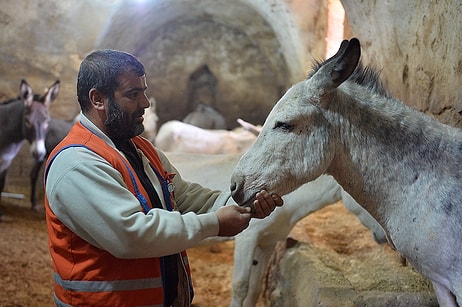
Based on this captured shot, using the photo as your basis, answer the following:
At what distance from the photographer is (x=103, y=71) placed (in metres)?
2.00

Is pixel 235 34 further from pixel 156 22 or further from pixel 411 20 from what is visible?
pixel 411 20

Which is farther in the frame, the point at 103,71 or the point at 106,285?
the point at 103,71

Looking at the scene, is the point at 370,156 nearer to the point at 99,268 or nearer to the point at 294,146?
the point at 294,146

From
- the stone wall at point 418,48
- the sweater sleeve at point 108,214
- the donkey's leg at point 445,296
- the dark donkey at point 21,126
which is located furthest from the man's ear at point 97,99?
the dark donkey at point 21,126

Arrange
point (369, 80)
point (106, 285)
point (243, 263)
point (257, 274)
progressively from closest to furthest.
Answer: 1. point (106, 285)
2. point (369, 80)
3. point (243, 263)
4. point (257, 274)

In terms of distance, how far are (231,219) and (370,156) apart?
A: 0.64 metres

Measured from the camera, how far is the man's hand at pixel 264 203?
2051mm

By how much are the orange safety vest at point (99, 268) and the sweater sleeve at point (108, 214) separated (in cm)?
7

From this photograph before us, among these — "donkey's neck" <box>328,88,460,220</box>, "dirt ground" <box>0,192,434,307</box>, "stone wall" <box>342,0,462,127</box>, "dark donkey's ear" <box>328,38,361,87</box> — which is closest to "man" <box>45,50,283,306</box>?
"donkey's neck" <box>328,88,460,220</box>

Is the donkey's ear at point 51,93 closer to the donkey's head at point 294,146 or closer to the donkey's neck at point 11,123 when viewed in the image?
the donkey's neck at point 11,123

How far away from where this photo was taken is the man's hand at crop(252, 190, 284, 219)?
6.73 ft

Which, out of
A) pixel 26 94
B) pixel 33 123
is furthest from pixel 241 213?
pixel 26 94

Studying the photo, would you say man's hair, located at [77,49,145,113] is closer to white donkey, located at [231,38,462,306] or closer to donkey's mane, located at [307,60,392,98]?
white donkey, located at [231,38,462,306]

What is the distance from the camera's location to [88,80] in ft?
6.63
